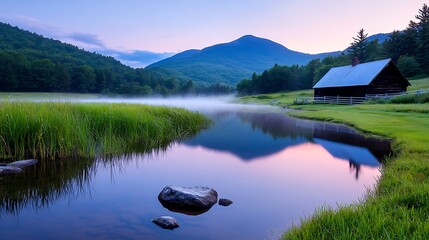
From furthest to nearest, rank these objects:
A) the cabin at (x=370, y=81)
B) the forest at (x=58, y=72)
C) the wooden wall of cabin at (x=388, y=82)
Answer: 1. the forest at (x=58, y=72)
2. the wooden wall of cabin at (x=388, y=82)
3. the cabin at (x=370, y=81)

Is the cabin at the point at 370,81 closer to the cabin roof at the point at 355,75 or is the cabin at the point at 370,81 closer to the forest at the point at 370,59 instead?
the cabin roof at the point at 355,75

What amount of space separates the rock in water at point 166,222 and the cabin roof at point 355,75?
48.1m

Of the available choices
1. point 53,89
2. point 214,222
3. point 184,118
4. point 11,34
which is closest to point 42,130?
point 214,222

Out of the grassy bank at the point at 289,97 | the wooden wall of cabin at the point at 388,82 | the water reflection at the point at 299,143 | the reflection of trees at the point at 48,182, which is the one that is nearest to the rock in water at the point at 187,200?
the reflection of trees at the point at 48,182

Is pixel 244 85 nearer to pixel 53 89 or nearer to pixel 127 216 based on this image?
pixel 53 89

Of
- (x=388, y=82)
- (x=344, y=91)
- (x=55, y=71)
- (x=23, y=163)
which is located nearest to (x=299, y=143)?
(x=23, y=163)

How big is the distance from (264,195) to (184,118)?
13297mm

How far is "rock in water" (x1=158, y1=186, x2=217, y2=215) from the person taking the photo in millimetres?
7160

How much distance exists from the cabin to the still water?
37697 mm

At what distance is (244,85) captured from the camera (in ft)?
407

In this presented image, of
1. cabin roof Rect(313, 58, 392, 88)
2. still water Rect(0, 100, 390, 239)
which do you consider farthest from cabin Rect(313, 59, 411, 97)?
still water Rect(0, 100, 390, 239)

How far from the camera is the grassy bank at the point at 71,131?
10.3m

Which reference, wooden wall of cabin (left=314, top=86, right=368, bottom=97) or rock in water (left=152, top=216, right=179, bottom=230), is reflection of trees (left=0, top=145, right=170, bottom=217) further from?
wooden wall of cabin (left=314, top=86, right=368, bottom=97)

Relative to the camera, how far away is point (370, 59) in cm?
9550
